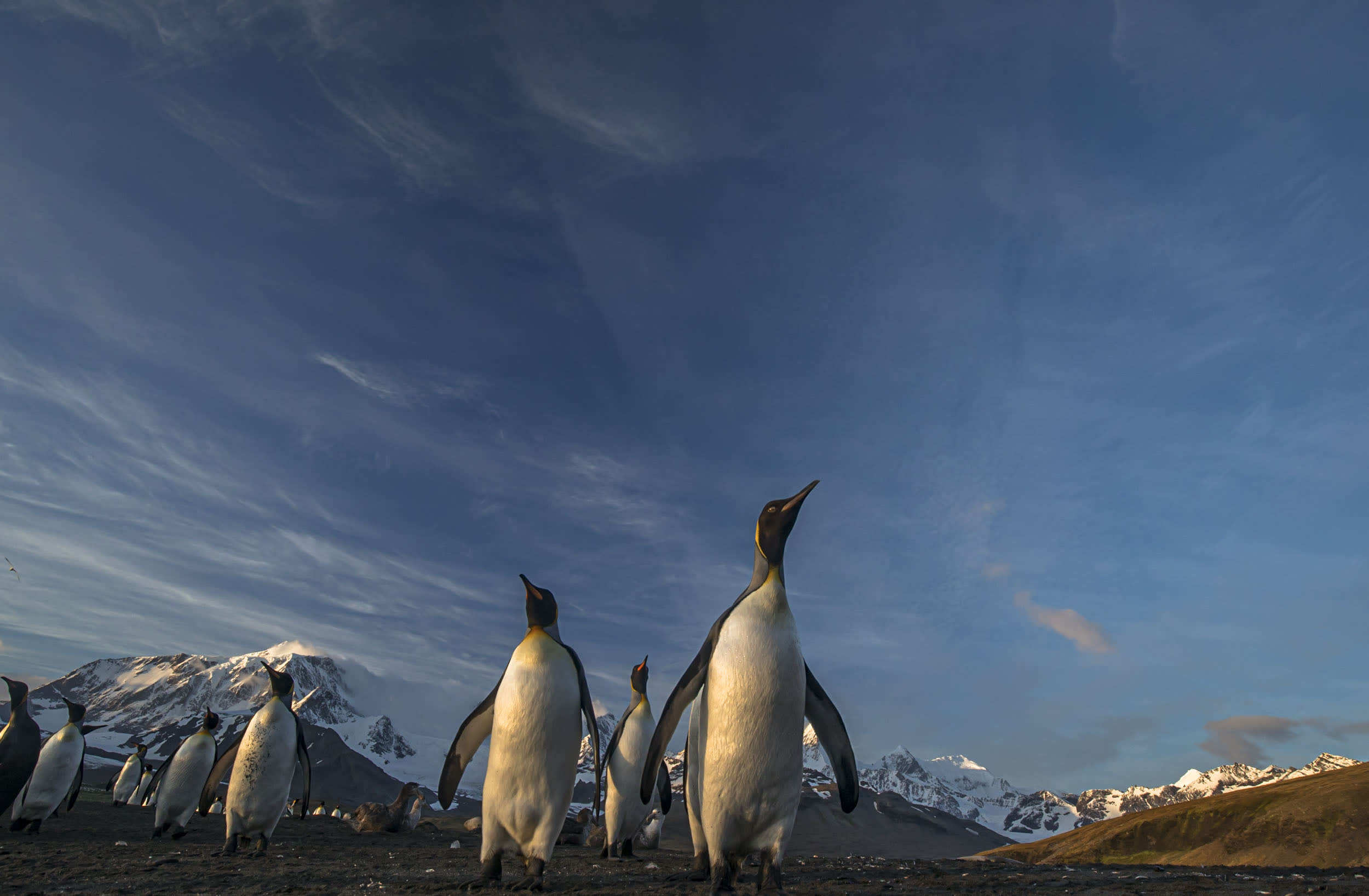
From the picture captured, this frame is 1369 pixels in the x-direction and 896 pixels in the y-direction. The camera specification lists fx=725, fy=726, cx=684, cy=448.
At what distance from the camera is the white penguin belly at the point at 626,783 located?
43.0 feet

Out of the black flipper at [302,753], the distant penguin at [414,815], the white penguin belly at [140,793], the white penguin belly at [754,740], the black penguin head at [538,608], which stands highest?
the black penguin head at [538,608]

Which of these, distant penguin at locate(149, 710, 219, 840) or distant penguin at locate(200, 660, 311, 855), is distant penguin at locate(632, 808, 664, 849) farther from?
distant penguin at locate(149, 710, 219, 840)

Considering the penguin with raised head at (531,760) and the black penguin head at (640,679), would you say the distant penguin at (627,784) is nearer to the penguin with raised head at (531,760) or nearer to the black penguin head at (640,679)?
the black penguin head at (640,679)

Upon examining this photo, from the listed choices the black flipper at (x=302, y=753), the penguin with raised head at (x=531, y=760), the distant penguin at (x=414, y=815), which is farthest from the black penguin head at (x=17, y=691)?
the penguin with raised head at (x=531, y=760)

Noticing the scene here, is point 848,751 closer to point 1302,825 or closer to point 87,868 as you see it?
point 87,868

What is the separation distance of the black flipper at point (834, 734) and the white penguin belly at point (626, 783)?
19.0 feet

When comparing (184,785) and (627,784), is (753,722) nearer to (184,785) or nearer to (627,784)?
(627,784)

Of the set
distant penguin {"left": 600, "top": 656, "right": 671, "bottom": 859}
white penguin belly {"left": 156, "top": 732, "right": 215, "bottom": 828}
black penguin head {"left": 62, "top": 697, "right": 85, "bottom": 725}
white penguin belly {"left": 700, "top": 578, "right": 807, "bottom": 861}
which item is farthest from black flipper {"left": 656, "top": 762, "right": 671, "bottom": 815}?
black penguin head {"left": 62, "top": 697, "right": 85, "bottom": 725}

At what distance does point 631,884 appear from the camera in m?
7.91

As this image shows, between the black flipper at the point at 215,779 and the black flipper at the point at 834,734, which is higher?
the black flipper at the point at 834,734

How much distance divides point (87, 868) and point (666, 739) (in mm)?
7716

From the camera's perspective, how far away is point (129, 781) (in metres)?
29.1

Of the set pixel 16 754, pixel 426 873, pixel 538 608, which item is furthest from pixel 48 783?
pixel 538 608

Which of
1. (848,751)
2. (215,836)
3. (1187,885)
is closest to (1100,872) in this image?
(1187,885)
